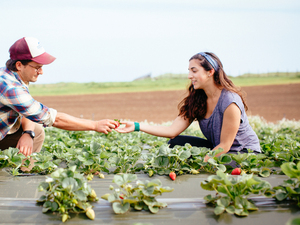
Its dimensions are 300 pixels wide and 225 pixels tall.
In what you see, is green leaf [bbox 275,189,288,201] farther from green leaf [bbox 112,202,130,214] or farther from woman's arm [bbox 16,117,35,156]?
woman's arm [bbox 16,117,35,156]

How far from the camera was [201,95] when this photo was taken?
3191mm

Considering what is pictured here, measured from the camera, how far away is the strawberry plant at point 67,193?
5.55 ft

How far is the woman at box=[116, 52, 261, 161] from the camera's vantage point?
274cm

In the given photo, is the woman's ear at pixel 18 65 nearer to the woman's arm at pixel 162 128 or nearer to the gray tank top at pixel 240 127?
the woman's arm at pixel 162 128

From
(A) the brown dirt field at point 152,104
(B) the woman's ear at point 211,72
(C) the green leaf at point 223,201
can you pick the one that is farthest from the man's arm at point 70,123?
(A) the brown dirt field at point 152,104

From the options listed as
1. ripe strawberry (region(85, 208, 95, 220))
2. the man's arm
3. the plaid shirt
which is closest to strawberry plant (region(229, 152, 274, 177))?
ripe strawberry (region(85, 208, 95, 220))

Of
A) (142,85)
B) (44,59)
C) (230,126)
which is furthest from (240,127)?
(142,85)

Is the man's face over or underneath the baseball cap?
underneath

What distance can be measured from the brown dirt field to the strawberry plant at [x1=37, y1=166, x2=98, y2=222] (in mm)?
14564

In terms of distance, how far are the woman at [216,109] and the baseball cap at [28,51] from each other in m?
1.11

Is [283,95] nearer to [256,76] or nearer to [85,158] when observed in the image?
[256,76]

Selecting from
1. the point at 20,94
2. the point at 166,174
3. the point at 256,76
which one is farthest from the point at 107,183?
the point at 256,76

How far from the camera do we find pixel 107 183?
7.36 ft

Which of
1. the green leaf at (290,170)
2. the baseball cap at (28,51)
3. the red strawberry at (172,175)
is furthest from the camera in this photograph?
the baseball cap at (28,51)
